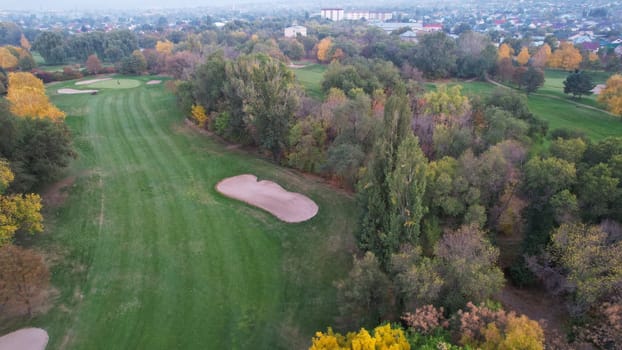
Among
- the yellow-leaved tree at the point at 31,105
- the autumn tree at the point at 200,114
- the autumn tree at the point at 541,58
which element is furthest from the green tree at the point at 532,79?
the yellow-leaved tree at the point at 31,105

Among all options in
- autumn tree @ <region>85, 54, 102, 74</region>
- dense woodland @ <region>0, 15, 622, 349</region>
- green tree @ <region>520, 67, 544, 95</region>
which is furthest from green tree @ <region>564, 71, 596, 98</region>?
autumn tree @ <region>85, 54, 102, 74</region>

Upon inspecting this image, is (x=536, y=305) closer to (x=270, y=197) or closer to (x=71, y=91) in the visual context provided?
(x=270, y=197)

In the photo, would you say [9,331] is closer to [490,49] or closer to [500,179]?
[500,179]

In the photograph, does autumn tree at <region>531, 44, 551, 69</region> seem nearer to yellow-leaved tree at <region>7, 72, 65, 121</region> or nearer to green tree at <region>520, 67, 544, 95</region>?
green tree at <region>520, 67, 544, 95</region>

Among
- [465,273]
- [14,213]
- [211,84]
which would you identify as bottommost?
[14,213]

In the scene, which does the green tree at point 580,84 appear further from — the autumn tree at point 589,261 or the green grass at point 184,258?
the autumn tree at point 589,261

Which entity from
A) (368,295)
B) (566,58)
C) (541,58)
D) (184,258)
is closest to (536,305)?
(368,295)

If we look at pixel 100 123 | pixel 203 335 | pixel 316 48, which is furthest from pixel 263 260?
pixel 316 48

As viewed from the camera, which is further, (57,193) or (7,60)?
(7,60)
